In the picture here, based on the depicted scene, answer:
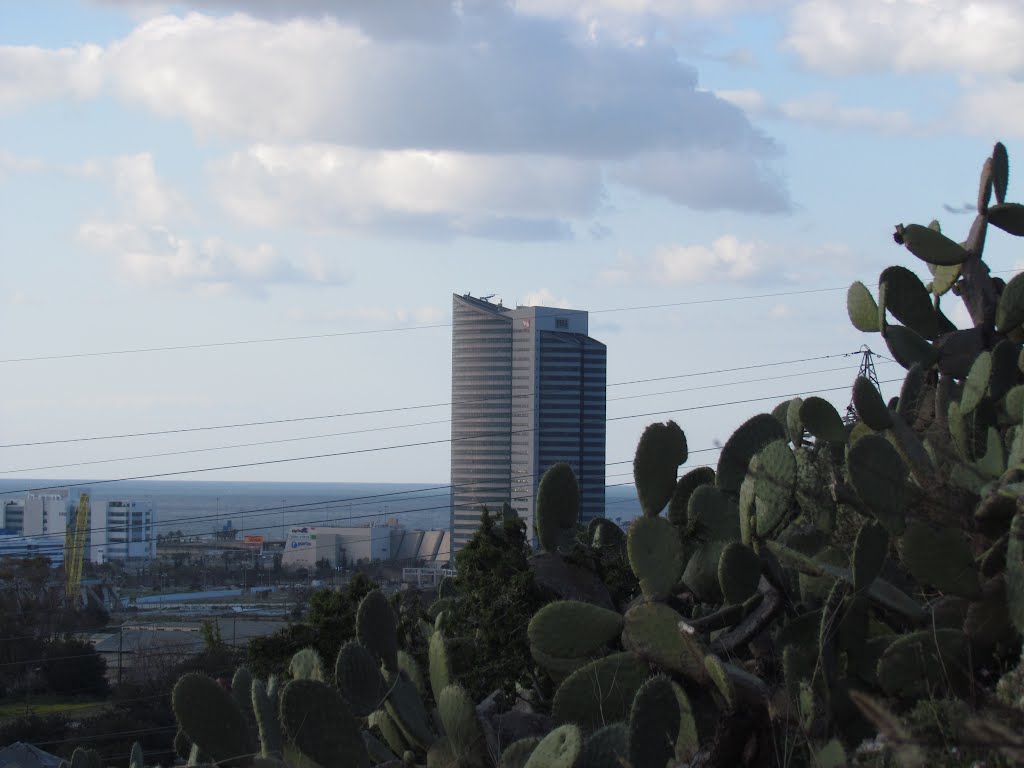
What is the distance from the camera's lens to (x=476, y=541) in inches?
218

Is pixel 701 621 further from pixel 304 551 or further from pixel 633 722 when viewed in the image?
Result: pixel 304 551

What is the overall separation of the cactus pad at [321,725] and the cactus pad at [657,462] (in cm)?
170

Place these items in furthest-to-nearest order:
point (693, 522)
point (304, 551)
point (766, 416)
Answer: point (304, 551) → point (766, 416) → point (693, 522)

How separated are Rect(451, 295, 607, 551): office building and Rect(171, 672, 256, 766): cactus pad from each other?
25.9 meters

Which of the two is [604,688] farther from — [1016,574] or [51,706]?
[51,706]

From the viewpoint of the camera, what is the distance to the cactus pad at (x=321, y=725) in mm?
3428

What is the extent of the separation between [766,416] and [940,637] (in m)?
1.58

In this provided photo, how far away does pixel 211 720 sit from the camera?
361 centimetres

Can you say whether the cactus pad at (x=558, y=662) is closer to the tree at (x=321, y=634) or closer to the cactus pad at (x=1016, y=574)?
the cactus pad at (x=1016, y=574)

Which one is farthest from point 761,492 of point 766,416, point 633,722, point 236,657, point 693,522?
point 236,657

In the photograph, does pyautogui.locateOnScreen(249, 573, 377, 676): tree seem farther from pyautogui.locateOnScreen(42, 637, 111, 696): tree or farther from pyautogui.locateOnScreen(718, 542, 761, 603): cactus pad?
pyautogui.locateOnScreen(42, 637, 111, 696): tree

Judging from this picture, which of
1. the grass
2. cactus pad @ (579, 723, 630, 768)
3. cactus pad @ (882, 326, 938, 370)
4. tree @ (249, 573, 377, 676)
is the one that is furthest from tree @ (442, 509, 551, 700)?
the grass

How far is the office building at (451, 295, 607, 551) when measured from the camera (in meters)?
34.6

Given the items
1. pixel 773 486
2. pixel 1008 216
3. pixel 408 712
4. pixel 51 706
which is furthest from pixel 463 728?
pixel 51 706
